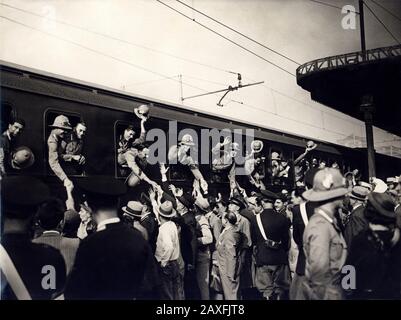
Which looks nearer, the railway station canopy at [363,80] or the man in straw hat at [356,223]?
the man in straw hat at [356,223]

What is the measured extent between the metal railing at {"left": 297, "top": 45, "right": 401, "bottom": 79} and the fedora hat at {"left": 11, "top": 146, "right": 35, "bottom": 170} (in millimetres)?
3824

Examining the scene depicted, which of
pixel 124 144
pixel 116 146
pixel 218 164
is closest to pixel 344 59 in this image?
pixel 218 164

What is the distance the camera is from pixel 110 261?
9.68 ft

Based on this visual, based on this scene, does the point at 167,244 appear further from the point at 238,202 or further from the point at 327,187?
the point at 327,187

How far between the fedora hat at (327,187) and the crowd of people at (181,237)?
0.03ft

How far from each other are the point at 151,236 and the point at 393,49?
4123 millimetres

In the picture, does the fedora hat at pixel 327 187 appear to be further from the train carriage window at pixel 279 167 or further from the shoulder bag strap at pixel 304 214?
→ the train carriage window at pixel 279 167

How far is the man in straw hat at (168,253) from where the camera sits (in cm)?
445

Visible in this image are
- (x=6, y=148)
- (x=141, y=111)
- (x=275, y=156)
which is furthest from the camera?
(x=275, y=156)

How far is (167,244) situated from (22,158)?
5.56 ft

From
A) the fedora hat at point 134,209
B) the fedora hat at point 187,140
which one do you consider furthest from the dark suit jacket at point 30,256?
the fedora hat at point 187,140

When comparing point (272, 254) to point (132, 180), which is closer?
point (272, 254)

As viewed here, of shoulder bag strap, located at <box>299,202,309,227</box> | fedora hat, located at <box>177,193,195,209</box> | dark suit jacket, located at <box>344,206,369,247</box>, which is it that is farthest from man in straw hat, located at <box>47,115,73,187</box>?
dark suit jacket, located at <box>344,206,369,247</box>

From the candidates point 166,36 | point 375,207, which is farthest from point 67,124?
point 375,207
